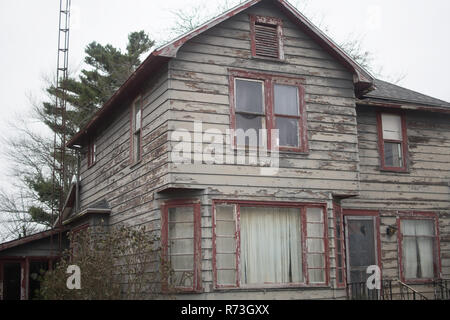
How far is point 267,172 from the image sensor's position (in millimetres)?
13969

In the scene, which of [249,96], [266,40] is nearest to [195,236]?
[249,96]

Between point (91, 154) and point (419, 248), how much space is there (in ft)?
38.5

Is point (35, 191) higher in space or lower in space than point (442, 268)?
higher

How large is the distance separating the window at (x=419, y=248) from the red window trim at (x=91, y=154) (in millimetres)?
10693

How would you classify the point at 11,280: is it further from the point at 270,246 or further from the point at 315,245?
the point at 315,245

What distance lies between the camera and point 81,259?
12.7 meters

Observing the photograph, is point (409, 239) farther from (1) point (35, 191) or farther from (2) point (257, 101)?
(1) point (35, 191)

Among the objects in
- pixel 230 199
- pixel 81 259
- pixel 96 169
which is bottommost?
pixel 81 259

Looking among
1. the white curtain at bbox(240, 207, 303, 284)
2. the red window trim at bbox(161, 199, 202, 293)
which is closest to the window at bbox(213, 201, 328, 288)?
the white curtain at bbox(240, 207, 303, 284)

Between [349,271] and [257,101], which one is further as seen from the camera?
[349,271]

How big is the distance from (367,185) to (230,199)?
5437 millimetres

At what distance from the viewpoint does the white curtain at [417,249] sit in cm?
1716
